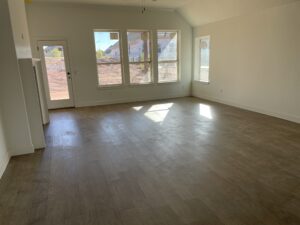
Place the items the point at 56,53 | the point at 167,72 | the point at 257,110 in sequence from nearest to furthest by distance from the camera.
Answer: the point at 257,110
the point at 56,53
the point at 167,72

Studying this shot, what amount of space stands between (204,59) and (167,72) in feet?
4.45

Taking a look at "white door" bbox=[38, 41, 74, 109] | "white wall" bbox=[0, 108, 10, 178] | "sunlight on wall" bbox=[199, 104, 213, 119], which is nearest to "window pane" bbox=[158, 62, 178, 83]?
"sunlight on wall" bbox=[199, 104, 213, 119]

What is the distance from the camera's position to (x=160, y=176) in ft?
9.39

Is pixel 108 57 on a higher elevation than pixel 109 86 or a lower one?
higher

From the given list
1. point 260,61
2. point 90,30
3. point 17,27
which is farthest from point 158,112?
point 17,27

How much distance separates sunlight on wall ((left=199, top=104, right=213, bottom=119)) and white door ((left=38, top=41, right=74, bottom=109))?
13.0ft

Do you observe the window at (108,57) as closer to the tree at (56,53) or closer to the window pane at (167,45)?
the tree at (56,53)

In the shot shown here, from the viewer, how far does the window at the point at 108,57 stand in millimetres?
7090

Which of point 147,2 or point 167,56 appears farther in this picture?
point 167,56

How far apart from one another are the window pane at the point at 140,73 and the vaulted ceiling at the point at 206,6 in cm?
188

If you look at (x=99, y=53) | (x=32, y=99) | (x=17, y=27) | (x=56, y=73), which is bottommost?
(x=32, y=99)

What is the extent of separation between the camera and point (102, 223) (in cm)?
207

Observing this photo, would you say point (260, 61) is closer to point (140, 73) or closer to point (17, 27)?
point (140, 73)

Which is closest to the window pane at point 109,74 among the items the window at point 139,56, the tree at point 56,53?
the window at point 139,56
